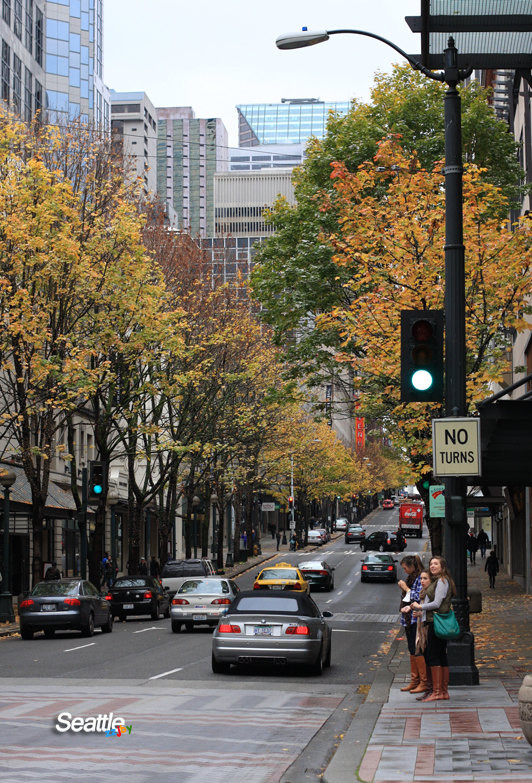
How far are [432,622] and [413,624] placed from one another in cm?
221

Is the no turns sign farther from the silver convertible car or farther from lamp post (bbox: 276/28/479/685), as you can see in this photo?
the silver convertible car

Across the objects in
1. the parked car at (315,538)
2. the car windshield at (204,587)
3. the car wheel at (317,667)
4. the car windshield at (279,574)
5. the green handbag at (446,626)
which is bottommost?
the parked car at (315,538)

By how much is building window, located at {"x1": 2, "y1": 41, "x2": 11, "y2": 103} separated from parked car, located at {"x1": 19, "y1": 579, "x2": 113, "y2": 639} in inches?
1470

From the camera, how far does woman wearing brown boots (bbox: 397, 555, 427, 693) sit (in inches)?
569

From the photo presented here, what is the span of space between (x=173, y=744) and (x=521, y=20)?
9310 mm

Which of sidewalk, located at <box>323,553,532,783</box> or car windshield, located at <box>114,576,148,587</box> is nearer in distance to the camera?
sidewalk, located at <box>323,553,532,783</box>

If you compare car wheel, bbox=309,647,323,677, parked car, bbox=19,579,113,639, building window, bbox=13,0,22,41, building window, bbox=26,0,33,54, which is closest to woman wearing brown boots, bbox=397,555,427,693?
car wheel, bbox=309,647,323,677

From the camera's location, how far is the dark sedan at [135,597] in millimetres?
34000

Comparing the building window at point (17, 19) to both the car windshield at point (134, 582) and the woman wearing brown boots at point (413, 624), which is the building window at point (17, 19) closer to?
the car windshield at point (134, 582)

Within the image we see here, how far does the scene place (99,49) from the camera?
115812mm

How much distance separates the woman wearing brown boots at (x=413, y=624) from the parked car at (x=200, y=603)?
42.7 ft

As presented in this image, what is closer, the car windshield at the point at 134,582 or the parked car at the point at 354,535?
the car windshield at the point at 134,582

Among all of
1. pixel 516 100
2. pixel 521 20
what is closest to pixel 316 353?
pixel 516 100

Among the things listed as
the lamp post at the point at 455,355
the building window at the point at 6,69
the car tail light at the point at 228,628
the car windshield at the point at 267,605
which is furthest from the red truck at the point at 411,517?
Result: the lamp post at the point at 455,355
